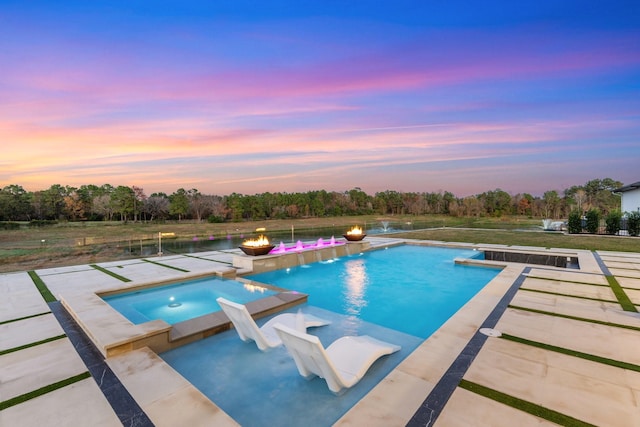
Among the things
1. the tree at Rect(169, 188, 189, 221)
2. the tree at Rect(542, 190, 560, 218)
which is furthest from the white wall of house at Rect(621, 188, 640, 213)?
the tree at Rect(169, 188, 189, 221)

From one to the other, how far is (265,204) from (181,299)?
35.6 m

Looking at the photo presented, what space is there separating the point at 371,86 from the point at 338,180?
18.7 metres

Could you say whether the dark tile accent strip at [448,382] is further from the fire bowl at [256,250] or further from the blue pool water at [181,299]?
the fire bowl at [256,250]

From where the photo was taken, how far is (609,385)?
9.11ft

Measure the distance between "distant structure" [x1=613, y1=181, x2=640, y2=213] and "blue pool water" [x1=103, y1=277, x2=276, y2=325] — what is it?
919 inches

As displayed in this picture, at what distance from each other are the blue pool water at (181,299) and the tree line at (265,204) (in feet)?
96.1

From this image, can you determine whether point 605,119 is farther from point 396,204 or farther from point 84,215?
point 84,215

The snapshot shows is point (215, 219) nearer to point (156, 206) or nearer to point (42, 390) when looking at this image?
point (156, 206)

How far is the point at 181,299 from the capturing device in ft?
20.5

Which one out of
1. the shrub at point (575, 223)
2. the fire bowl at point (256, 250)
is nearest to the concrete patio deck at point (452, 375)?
the fire bowl at point (256, 250)

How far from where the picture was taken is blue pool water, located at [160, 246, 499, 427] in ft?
9.28

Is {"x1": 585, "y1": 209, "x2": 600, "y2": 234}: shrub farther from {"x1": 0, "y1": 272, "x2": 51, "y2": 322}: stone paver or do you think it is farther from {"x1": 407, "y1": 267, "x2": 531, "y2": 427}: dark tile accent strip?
{"x1": 0, "y1": 272, "x2": 51, "y2": 322}: stone paver

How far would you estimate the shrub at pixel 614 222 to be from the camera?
14.6 m

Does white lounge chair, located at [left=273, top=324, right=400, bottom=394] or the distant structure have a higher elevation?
the distant structure
